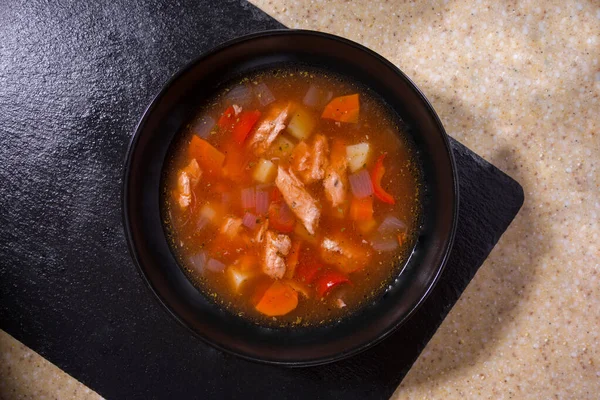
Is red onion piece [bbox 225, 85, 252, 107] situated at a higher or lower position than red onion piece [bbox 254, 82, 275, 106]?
lower

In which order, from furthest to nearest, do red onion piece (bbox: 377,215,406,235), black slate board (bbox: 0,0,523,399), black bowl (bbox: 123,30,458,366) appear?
black slate board (bbox: 0,0,523,399)
red onion piece (bbox: 377,215,406,235)
black bowl (bbox: 123,30,458,366)

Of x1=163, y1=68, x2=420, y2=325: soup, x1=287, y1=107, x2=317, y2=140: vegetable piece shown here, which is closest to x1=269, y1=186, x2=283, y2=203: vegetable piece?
x1=163, y1=68, x2=420, y2=325: soup

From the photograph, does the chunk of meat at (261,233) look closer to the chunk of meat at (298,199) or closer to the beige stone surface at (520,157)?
the chunk of meat at (298,199)

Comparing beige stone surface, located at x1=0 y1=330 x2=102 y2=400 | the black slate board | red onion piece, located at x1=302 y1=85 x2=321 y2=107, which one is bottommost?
beige stone surface, located at x1=0 y1=330 x2=102 y2=400

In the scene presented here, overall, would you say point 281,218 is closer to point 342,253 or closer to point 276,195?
point 276,195

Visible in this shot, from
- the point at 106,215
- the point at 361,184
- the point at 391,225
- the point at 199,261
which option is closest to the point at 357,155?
the point at 361,184

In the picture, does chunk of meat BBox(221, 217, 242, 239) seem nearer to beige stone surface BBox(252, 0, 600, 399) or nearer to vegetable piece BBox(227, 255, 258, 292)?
vegetable piece BBox(227, 255, 258, 292)

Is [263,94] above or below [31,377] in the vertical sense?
above

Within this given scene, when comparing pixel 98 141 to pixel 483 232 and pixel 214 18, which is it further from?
pixel 483 232
